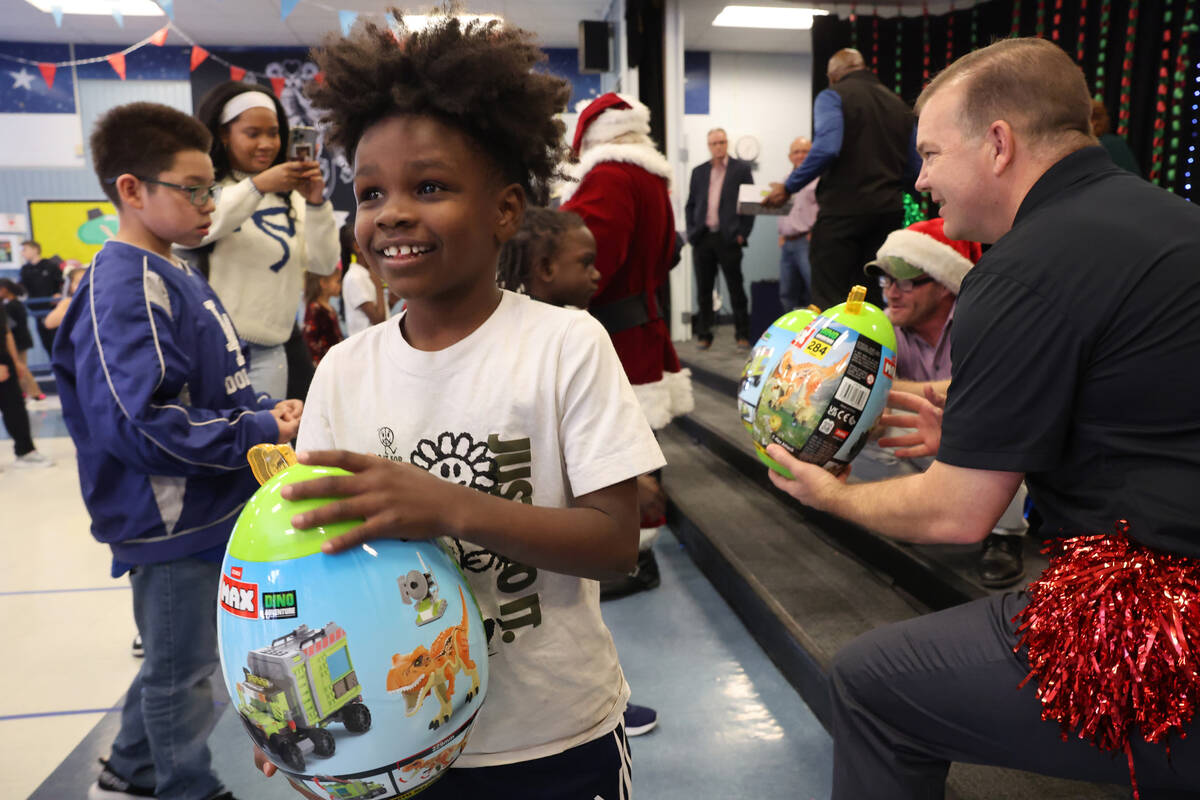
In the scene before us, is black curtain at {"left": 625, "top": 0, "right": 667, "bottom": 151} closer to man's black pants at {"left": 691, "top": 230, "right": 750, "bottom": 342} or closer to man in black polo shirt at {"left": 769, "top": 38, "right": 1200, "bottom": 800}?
man's black pants at {"left": 691, "top": 230, "right": 750, "bottom": 342}

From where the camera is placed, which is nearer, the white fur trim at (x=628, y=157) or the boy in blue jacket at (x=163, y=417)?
the boy in blue jacket at (x=163, y=417)

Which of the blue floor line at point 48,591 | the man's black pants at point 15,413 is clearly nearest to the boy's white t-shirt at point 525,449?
the blue floor line at point 48,591

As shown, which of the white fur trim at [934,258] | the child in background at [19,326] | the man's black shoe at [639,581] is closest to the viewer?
the white fur trim at [934,258]

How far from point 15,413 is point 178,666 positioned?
A: 198 inches

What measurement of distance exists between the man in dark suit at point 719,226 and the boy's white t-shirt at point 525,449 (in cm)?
619

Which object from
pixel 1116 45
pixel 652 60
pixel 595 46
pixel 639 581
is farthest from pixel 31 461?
pixel 1116 45

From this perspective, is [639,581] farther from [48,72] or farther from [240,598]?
[48,72]

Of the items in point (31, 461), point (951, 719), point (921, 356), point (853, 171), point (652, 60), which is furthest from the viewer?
point (652, 60)

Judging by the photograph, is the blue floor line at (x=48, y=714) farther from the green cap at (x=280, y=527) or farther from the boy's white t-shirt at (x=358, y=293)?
the boy's white t-shirt at (x=358, y=293)

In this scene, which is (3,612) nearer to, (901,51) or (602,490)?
(602,490)

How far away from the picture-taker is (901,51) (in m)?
6.18

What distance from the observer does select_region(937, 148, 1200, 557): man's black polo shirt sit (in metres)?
1.11

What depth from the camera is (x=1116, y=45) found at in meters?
4.79

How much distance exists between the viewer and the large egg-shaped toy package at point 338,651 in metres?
0.73
